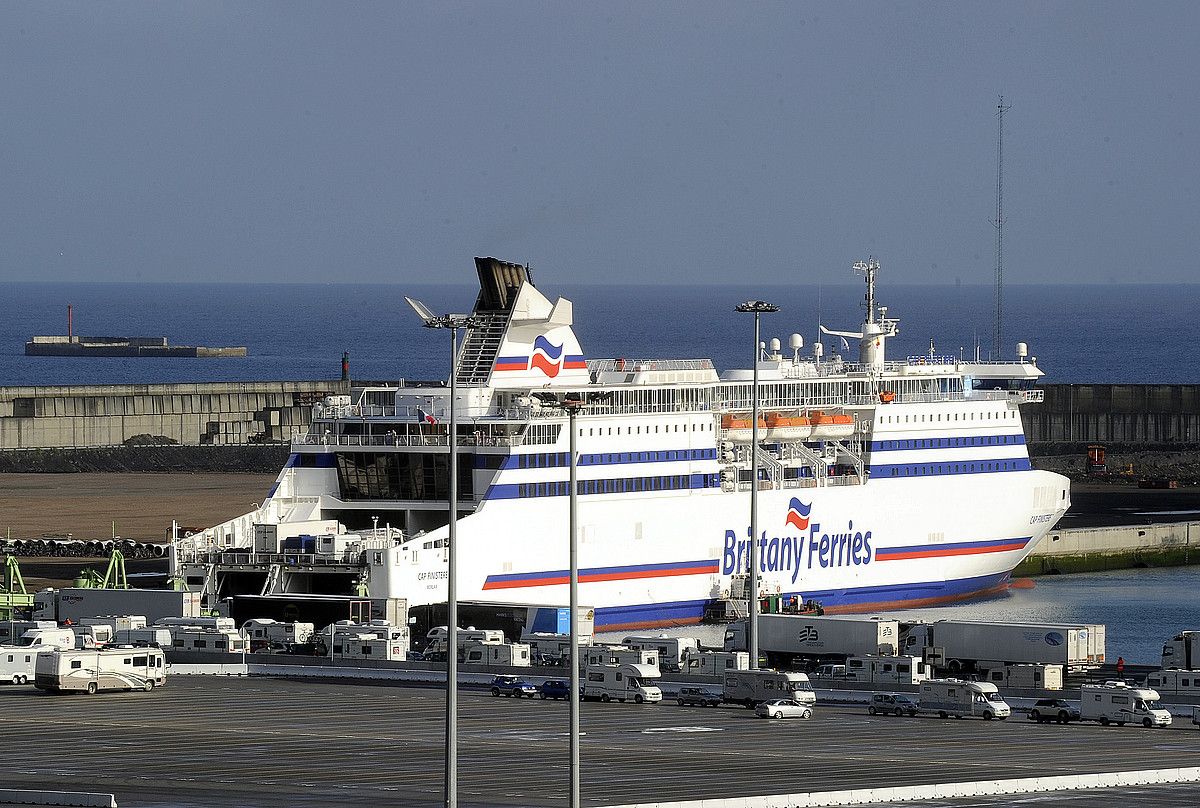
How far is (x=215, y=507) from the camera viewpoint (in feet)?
314

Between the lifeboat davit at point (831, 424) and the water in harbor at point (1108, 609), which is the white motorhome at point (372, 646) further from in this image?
the lifeboat davit at point (831, 424)

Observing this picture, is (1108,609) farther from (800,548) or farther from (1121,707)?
(1121,707)

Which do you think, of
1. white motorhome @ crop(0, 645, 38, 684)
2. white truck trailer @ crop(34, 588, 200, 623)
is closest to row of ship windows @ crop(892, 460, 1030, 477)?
white truck trailer @ crop(34, 588, 200, 623)

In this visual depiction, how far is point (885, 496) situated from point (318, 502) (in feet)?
59.4

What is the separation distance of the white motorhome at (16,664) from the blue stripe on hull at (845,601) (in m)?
16.2

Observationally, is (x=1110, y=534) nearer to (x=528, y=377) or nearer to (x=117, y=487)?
(x=528, y=377)

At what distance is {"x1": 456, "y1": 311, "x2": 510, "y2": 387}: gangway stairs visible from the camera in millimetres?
63406

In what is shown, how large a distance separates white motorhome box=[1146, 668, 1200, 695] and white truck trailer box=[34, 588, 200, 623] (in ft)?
76.7

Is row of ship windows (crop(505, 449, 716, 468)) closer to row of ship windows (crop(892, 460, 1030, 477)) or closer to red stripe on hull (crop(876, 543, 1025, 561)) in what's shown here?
red stripe on hull (crop(876, 543, 1025, 561))

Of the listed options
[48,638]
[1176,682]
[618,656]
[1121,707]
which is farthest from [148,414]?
[1121,707]

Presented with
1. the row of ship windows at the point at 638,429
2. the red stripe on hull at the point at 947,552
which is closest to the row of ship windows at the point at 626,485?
the row of ship windows at the point at 638,429

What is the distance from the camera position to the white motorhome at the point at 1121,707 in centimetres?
4406

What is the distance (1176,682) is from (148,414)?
3760 inches

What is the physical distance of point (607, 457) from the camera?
61906 mm
